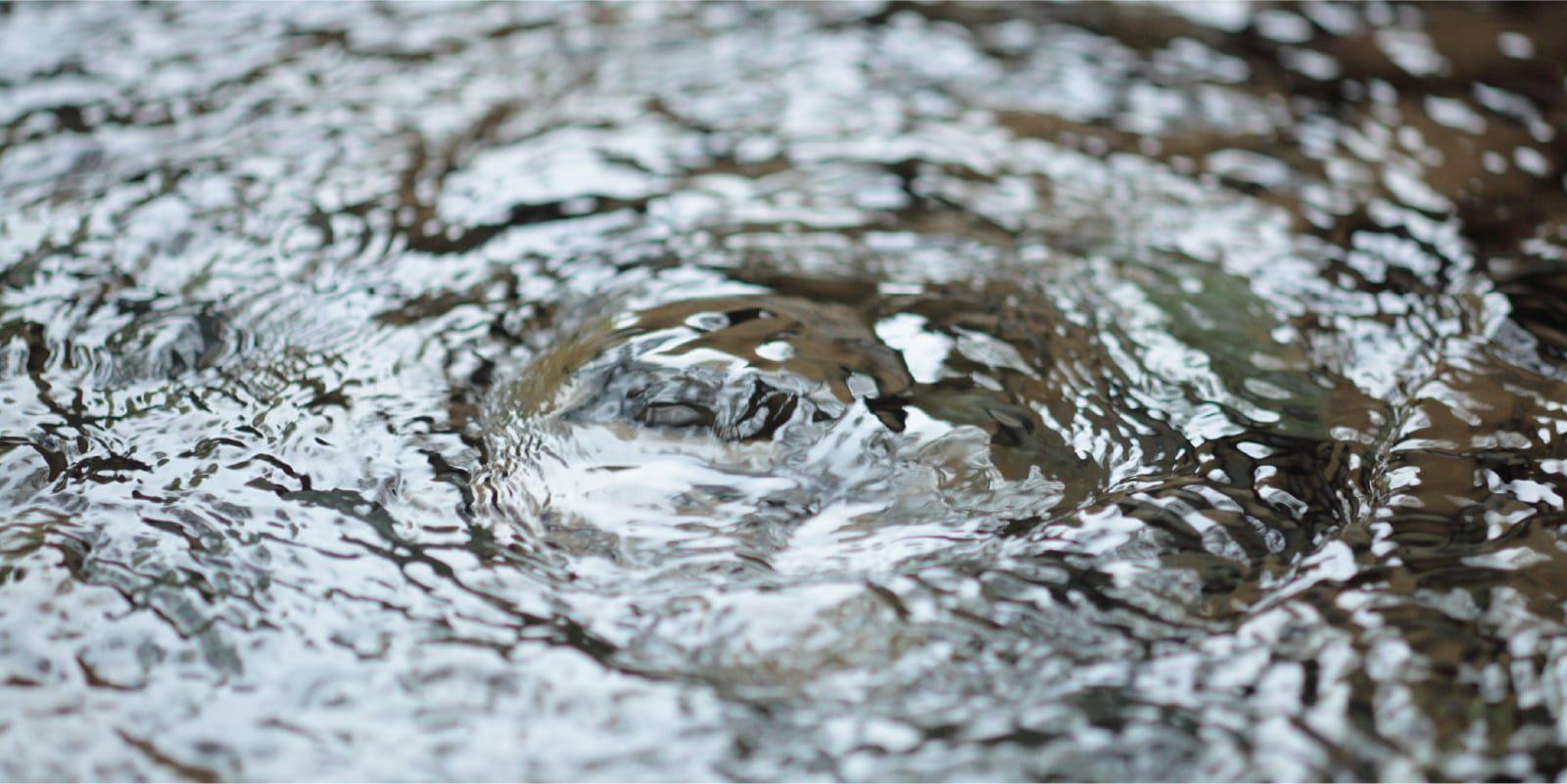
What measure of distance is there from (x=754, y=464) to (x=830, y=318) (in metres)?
0.34

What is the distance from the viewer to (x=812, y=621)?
120 cm

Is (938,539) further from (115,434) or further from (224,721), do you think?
(115,434)

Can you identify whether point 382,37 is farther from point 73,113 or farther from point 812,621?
point 812,621

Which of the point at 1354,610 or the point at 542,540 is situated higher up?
the point at 542,540

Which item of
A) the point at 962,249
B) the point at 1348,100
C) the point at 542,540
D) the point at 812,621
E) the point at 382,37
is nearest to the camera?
the point at 812,621

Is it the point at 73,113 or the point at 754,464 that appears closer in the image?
the point at 754,464

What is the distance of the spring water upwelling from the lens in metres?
1.11

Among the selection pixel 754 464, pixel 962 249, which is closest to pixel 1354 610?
pixel 754 464

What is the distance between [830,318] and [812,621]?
59 centimetres

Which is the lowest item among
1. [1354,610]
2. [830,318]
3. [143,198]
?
[1354,610]

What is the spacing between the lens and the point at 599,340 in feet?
5.26

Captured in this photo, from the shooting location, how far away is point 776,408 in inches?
58.2

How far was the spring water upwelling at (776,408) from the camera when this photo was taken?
3.66 ft

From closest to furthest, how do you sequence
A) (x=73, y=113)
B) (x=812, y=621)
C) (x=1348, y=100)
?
(x=812, y=621) → (x=73, y=113) → (x=1348, y=100)
